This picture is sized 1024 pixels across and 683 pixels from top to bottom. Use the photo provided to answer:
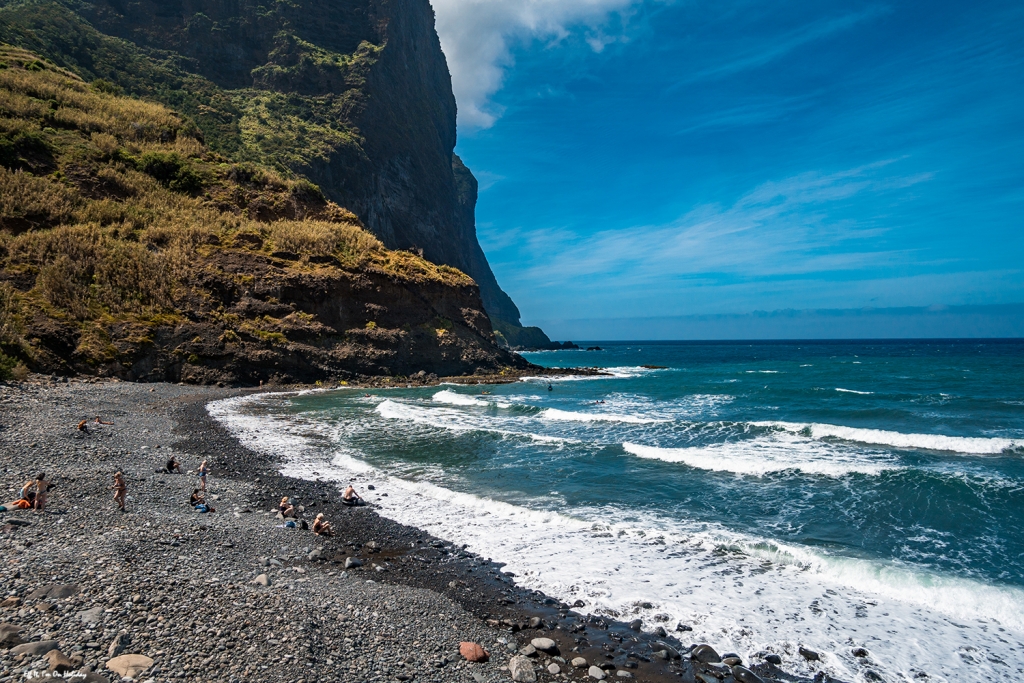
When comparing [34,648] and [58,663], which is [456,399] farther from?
[58,663]

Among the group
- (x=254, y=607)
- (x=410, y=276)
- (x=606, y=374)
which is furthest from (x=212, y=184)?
(x=254, y=607)

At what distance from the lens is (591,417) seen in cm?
2725

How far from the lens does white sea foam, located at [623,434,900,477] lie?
16750mm

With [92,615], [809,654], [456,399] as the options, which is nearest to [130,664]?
[92,615]

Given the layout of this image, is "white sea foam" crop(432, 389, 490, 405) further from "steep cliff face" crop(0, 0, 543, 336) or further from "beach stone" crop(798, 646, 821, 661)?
"steep cliff face" crop(0, 0, 543, 336)

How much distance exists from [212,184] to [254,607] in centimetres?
4759

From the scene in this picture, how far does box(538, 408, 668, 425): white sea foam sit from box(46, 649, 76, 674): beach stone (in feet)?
74.2

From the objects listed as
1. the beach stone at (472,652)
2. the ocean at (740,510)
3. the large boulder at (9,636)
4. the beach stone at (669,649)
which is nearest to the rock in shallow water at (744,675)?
the ocean at (740,510)

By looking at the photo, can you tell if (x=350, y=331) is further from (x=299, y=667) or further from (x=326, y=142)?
(x=326, y=142)

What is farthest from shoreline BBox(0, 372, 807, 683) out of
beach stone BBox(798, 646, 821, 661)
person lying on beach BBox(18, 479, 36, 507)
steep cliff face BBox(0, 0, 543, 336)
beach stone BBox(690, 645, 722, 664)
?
steep cliff face BBox(0, 0, 543, 336)

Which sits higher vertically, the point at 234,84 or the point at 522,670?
the point at 234,84

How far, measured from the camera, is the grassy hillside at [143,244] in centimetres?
3083

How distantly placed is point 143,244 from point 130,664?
38.7 m

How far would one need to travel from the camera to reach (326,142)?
79750 mm
